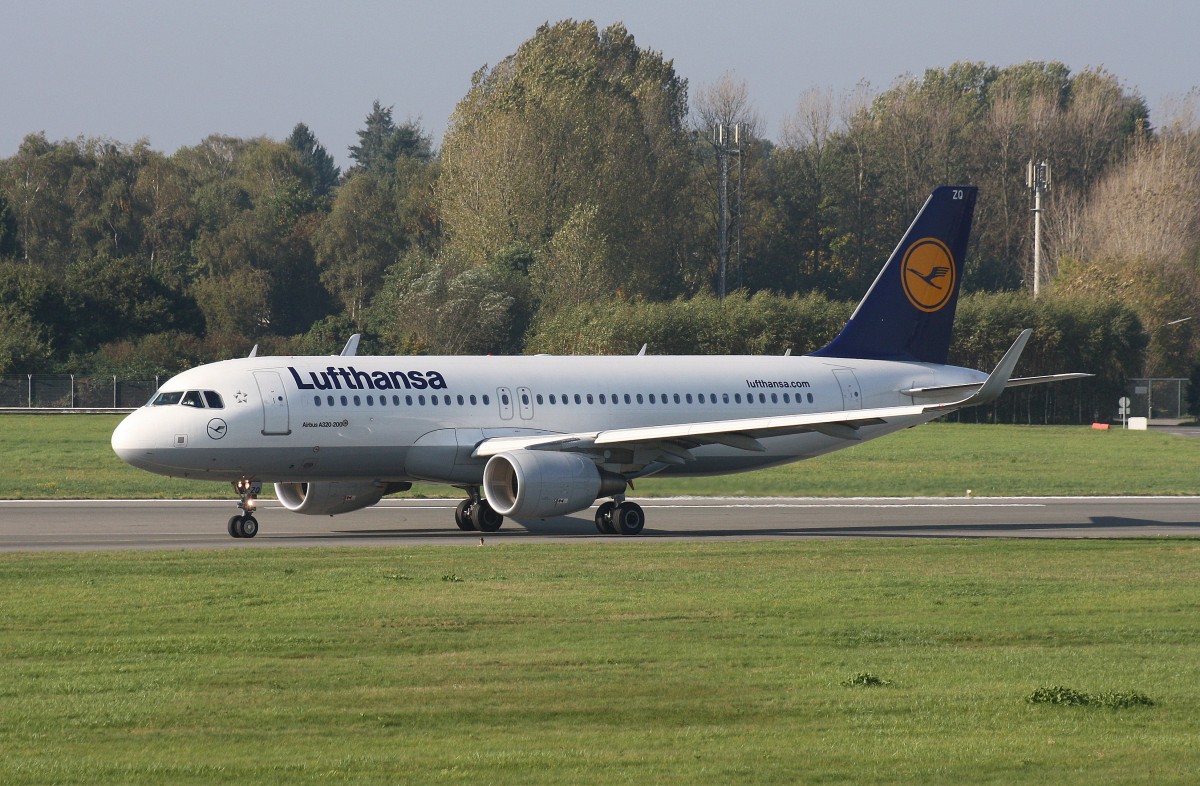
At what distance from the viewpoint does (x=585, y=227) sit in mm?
112812

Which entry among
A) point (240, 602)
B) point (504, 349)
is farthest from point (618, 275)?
point (240, 602)

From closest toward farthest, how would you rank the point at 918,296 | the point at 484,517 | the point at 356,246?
the point at 484,517 < the point at 918,296 < the point at 356,246

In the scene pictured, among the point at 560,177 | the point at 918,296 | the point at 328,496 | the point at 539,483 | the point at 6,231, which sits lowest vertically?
the point at 328,496

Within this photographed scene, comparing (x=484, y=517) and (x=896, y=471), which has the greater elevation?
(x=896, y=471)

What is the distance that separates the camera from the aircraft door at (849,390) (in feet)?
128

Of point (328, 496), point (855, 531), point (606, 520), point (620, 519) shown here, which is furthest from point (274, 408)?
point (855, 531)

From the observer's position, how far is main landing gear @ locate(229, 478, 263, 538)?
3222 cm

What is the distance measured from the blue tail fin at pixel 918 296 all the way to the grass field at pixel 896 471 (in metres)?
4.76

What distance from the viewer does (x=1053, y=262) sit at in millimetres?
127812

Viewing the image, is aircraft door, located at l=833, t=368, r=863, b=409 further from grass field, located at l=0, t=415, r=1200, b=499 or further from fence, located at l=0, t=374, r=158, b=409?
fence, located at l=0, t=374, r=158, b=409

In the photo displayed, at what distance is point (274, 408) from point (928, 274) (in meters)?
17.6

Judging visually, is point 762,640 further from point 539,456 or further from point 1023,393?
point 1023,393

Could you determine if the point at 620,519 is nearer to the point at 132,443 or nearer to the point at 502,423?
the point at 502,423

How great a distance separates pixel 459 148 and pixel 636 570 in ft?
345
